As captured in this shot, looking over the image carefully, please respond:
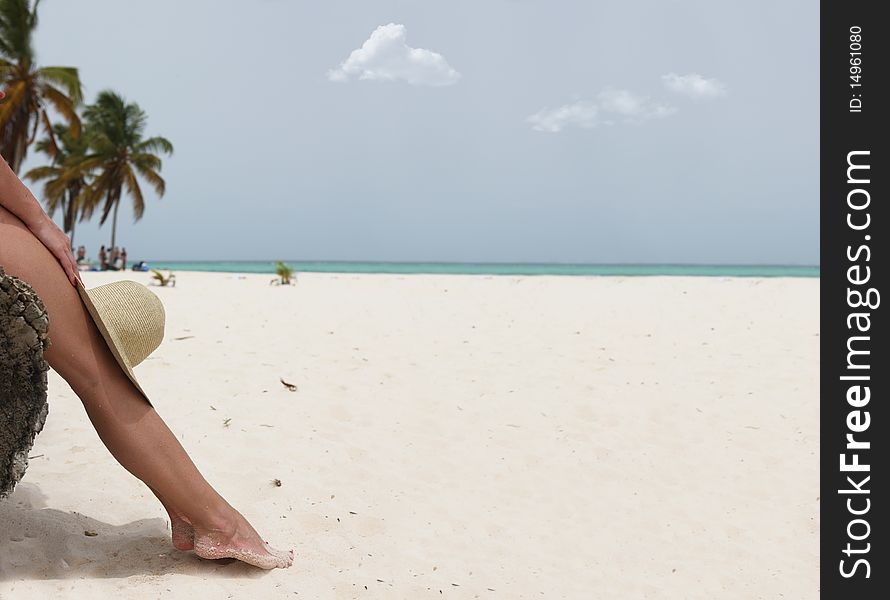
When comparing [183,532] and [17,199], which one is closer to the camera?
[17,199]

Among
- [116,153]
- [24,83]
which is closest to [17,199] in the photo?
[24,83]

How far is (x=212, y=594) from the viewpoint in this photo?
2576mm

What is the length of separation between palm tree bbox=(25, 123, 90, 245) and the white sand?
1257 inches

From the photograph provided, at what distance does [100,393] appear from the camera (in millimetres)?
2520

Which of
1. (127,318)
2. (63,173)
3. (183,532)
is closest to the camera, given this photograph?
(127,318)

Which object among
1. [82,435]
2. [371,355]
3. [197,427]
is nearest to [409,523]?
[197,427]

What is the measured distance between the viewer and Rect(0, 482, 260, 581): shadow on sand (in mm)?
2684

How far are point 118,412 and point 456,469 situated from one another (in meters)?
2.20

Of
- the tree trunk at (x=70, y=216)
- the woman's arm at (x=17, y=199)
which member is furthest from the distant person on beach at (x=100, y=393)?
the tree trunk at (x=70, y=216)

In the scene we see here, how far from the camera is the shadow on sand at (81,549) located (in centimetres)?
268

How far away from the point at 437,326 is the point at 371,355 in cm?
169

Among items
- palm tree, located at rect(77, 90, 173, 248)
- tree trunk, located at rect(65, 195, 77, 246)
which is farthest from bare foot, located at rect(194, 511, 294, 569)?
tree trunk, located at rect(65, 195, 77, 246)

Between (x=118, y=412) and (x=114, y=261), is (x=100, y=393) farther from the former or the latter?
(x=114, y=261)
